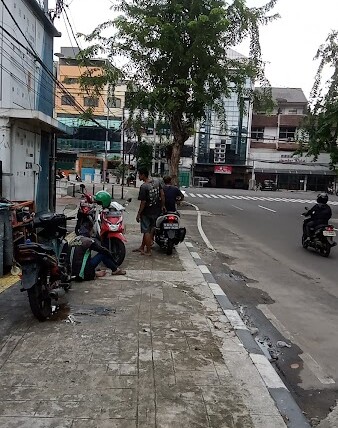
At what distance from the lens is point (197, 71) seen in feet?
68.0

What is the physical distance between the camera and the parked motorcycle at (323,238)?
34.4ft

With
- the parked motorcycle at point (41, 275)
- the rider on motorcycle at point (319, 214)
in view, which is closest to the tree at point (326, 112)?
the rider on motorcycle at point (319, 214)

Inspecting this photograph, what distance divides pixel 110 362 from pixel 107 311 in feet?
4.63

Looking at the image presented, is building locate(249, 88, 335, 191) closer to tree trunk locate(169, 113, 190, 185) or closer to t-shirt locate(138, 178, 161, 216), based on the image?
tree trunk locate(169, 113, 190, 185)

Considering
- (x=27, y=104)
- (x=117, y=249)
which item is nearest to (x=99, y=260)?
(x=117, y=249)

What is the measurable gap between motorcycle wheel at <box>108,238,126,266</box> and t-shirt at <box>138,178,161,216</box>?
3.55ft

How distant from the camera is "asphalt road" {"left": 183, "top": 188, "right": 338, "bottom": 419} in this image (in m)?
4.07

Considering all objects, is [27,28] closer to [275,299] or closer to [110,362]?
[275,299]

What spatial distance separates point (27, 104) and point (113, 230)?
7715 mm

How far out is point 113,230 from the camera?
7.31 m

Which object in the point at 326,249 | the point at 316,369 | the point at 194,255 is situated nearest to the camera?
the point at 316,369

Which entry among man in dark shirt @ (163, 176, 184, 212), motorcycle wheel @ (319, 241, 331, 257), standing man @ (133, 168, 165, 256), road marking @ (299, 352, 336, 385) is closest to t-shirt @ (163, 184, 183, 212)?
man in dark shirt @ (163, 176, 184, 212)

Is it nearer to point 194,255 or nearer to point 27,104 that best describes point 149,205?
point 194,255

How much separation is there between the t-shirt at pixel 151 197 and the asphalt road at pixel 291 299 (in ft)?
5.33
